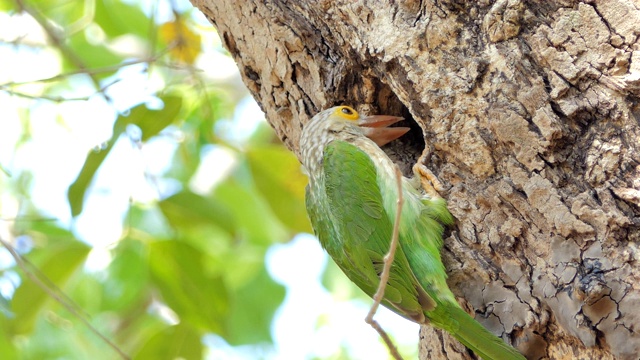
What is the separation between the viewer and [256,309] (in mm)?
5570

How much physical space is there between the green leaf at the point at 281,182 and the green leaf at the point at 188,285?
0.82m

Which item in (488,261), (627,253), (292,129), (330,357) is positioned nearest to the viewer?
(627,253)

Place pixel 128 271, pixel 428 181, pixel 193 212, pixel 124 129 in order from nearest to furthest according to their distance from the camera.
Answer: pixel 428 181
pixel 124 129
pixel 193 212
pixel 128 271

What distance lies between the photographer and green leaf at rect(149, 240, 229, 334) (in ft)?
13.0

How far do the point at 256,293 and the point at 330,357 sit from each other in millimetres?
2486

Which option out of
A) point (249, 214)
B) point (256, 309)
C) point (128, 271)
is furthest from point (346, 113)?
point (249, 214)

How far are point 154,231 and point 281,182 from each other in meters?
0.95

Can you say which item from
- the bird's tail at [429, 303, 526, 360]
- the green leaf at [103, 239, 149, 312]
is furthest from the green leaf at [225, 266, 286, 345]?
the bird's tail at [429, 303, 526, 360]

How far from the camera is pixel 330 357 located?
25.6 ft

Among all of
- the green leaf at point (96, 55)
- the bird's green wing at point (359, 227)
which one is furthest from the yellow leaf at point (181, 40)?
the bird's green wing at point (359, 227)

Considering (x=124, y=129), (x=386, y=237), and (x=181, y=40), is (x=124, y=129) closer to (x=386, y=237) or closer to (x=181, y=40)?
(x=181, y=40)

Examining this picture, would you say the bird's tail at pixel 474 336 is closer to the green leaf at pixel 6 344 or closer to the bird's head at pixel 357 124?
the bird's head at pixel 357 124

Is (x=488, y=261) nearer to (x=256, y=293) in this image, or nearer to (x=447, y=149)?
(x=447, y=149)

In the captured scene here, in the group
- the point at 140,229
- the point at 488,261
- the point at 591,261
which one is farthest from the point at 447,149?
the point at 140,229
